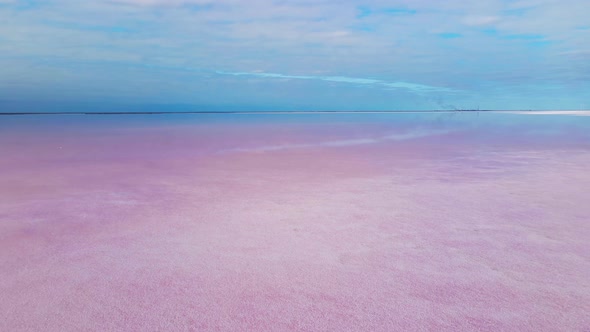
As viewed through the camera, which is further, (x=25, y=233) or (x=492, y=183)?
(x=492, y=183)

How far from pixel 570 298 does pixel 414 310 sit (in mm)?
1092

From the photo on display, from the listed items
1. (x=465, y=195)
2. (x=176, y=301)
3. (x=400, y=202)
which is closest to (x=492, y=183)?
(x=465, y=195)

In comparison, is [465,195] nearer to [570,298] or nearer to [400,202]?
[400,202]

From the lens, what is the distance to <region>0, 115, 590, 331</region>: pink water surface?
112 inches

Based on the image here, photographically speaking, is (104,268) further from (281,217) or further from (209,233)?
(281,217)

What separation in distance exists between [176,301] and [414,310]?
1.58 m

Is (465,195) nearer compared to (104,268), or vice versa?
(104,268)

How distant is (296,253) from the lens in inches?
153

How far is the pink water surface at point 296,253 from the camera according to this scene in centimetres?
284

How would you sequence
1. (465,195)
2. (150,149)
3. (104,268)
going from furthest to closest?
(150,149) < (465,195) < (104,268)

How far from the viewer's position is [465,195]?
612 centimetres

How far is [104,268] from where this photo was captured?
3.59 meters

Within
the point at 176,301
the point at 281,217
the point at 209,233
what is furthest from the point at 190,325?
the point at 281,217

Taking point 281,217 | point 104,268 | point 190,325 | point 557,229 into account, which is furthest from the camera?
A: point 281,217
